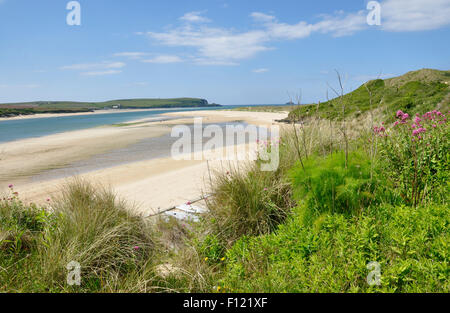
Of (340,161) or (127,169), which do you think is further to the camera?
(127,169)

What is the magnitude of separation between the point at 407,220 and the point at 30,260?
14.8ft

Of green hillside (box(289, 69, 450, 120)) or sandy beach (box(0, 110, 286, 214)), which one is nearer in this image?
sandy beach (box(0, 110, 286, 214))

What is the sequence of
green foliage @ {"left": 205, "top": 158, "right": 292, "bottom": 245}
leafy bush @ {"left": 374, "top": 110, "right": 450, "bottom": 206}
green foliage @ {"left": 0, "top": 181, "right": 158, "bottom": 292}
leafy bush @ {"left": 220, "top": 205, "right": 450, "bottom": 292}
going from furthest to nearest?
green foliage @ {"left": 205, "top": 158, "right": 292, "bottom": 245}, leafy bush @ {"left": 374, "top": 110, "right": 450, "bottom": 206}, green foliage @ {"left": 0, "top": 181, "right": 158, "bottom": 292}, leafy bush @ {"left": 220, "top": 205, "right": 450, "bottom": 292}

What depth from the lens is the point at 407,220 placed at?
10.8ft

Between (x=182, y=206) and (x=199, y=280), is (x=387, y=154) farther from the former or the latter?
(x=182, y=206)

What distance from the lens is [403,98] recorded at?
16266 millimetres

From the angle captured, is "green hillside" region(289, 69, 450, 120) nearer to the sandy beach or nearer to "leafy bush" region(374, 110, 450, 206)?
"leafy bush" region(374, 110, 450, 206)

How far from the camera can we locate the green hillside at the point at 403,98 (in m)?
11.9

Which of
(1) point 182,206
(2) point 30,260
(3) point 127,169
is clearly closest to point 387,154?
(1) point 182,206

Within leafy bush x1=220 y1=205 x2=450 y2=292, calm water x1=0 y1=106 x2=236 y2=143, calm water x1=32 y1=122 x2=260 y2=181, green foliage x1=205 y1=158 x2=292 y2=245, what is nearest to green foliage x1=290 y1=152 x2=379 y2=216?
leafy bush x1=220 y1=205 x2=450 y2=292

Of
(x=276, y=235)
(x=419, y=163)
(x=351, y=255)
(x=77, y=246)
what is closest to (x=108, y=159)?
(x=77, y=246)

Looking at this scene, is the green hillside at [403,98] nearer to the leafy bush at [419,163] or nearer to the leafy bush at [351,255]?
the leafy bush at [419,163]

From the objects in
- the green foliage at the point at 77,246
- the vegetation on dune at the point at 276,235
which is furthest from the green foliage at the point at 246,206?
the green foliage at the point at 77,246

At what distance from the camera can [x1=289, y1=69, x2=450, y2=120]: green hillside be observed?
11.9m
